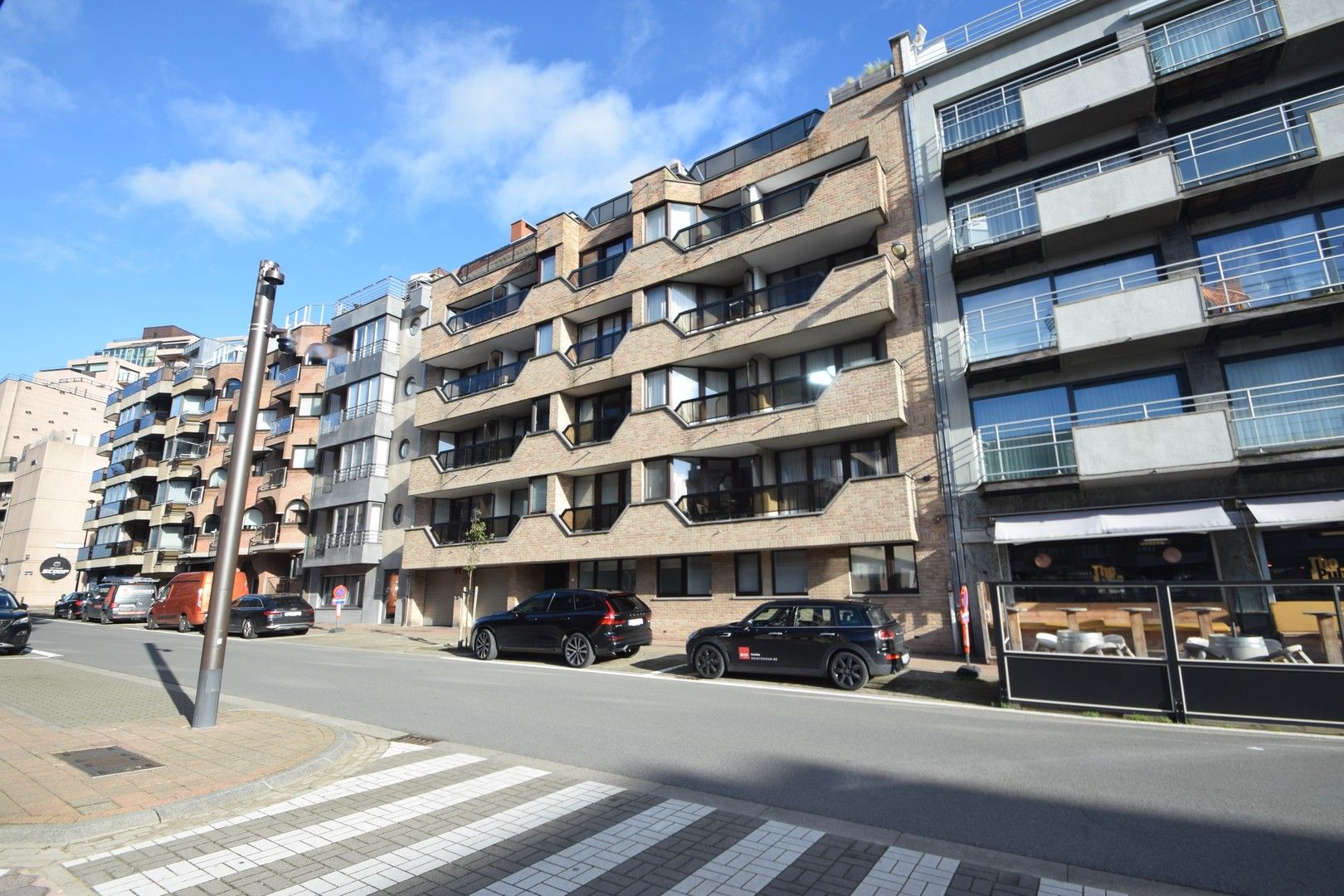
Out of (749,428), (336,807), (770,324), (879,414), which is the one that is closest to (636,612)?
(749,428)

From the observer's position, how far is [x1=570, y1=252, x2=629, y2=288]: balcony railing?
25.9 m

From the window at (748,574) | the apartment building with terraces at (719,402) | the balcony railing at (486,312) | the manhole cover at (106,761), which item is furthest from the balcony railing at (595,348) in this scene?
the manhole cover at (106,761)

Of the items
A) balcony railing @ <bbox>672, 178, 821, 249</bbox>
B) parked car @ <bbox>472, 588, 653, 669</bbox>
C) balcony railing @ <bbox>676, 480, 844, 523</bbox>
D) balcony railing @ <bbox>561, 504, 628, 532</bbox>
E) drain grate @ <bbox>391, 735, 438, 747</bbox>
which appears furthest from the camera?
balcony railing @ <bbox>561, 504, 628, 532</bbox>

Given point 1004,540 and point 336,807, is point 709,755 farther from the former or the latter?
point 1004,540

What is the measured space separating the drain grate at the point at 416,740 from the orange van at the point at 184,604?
22098mm

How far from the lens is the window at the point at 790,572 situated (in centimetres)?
1983

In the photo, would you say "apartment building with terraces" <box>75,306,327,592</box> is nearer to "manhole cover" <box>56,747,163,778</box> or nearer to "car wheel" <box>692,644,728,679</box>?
"car wheel" <box>692,644,728,679</box>

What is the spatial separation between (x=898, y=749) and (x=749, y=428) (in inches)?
523

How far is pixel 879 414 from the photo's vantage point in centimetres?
1814

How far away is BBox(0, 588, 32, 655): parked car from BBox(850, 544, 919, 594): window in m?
20.2

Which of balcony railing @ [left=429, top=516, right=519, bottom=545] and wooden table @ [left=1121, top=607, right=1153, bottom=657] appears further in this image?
balcony railing @ [left=429, top=516, right=519, bottom=545]

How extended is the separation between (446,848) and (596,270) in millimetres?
23854

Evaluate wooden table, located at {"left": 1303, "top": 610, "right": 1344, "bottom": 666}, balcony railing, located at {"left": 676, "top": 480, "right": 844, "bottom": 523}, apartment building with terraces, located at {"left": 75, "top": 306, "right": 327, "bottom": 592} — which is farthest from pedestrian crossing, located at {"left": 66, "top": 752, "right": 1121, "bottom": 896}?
apartment building with terraces, located at {"left": 75, "top": 306, "right": 327, "bottom": 592}

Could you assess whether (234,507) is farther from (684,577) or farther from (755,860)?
(684,577)
